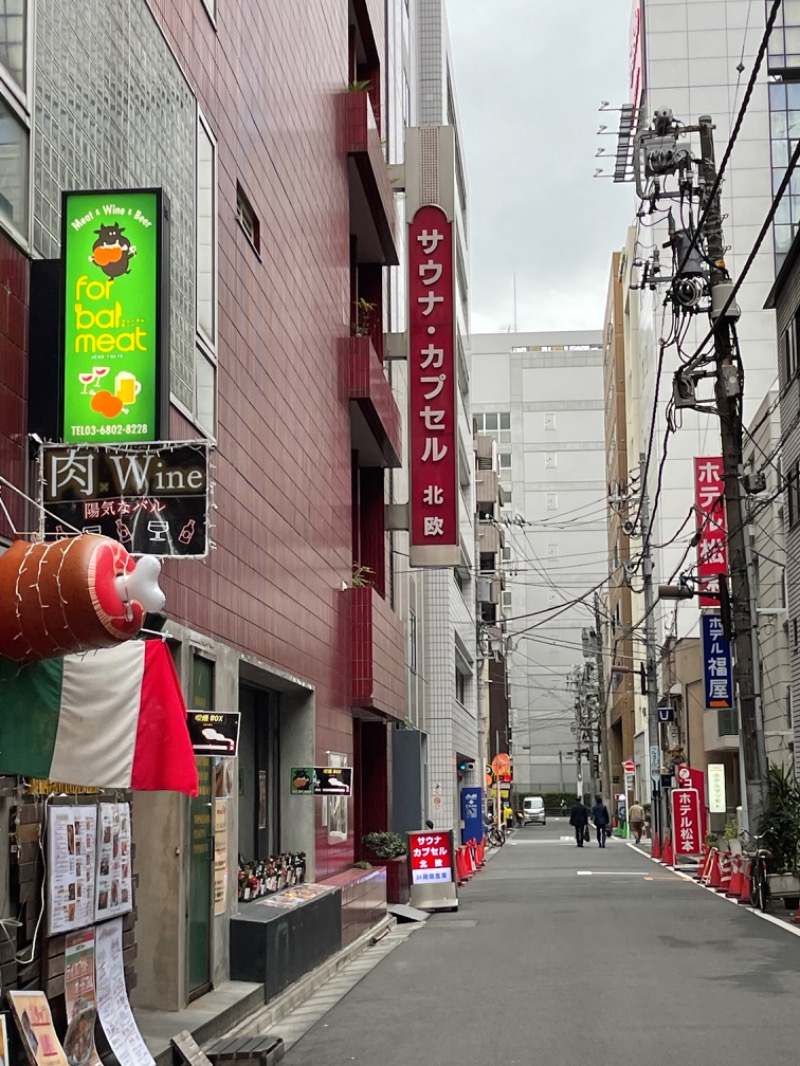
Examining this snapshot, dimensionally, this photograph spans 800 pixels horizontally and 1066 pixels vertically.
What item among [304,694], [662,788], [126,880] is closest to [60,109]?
[126,880]

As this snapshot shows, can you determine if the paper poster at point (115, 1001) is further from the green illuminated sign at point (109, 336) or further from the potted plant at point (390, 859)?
the potted plant at point (390, 859)

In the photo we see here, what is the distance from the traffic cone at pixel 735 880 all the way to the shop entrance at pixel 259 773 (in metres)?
11.3

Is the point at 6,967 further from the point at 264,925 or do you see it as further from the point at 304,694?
the point at 304,694

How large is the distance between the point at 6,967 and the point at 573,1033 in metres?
5.18

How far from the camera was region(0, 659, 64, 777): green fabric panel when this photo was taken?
7363 mm

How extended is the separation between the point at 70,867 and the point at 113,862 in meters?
0.87

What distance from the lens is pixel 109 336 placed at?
8.63 meters

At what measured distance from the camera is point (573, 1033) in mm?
11297

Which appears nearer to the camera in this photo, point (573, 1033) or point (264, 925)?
point (573, 1033)

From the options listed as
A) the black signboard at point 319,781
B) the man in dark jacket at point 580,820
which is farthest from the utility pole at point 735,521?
the man in dark jacket at point 580,820

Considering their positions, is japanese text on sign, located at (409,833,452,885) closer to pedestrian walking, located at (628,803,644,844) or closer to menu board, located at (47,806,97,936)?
menu board, located at (47,806,97,936)

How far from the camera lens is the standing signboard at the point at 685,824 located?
39.5 meters

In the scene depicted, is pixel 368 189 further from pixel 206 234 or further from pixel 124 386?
pixel 124 386

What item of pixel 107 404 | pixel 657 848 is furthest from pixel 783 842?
pixel 657 848
